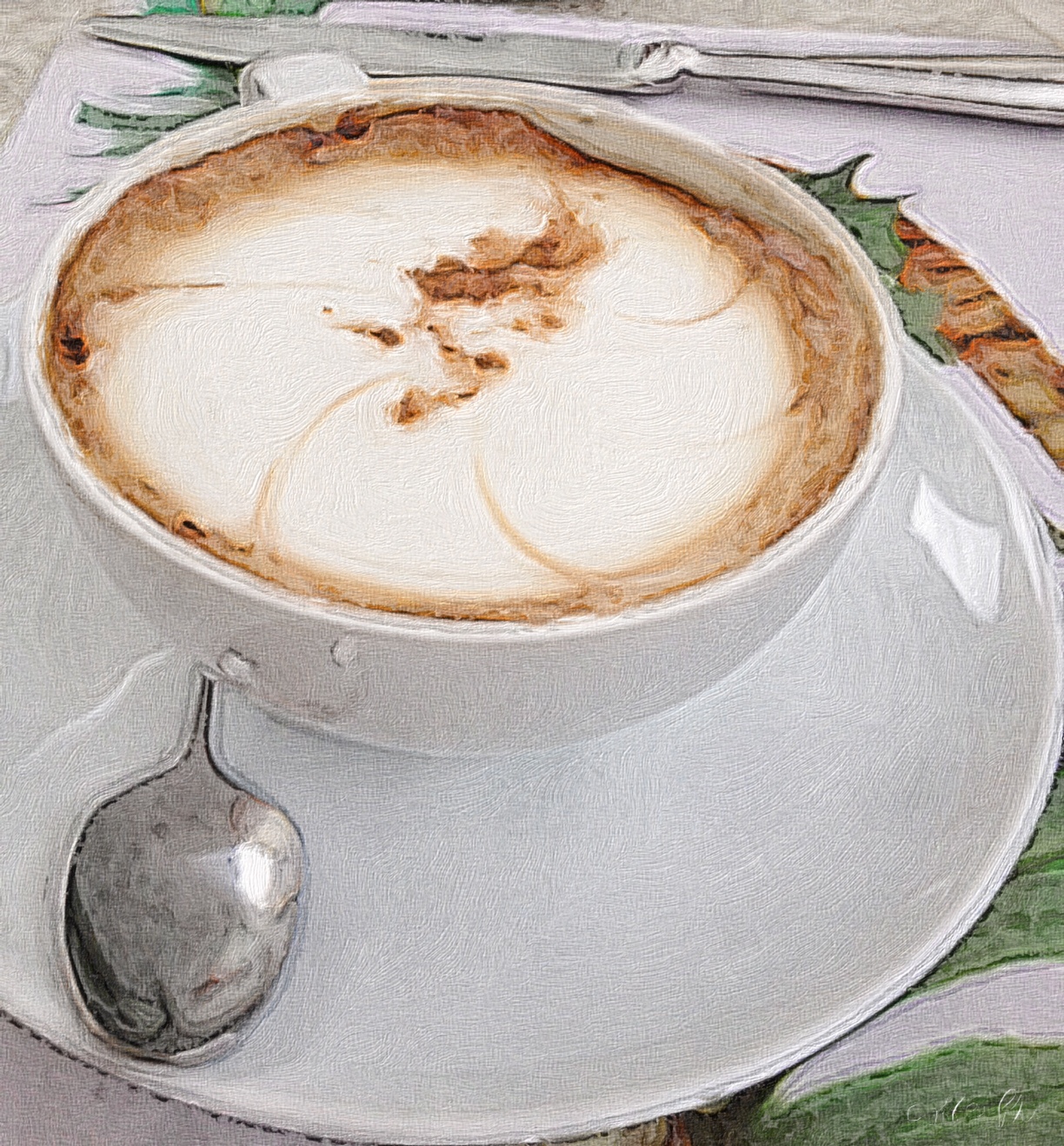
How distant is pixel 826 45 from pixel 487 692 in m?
0.68

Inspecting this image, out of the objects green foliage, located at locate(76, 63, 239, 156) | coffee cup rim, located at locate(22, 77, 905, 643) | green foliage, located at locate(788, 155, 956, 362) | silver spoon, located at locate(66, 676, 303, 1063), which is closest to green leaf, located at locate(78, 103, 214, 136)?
green foliage, located at locate(76, 63, 239, 156)

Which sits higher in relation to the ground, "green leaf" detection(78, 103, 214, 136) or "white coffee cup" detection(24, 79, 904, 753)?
"white coffee cup" detection(24, 79, 904, 753)

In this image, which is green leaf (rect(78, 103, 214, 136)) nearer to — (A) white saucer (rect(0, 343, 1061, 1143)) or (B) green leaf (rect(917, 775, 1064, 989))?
(A) white saucer (rect(0, 343, 1061, 1143))

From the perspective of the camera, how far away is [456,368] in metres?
0.49

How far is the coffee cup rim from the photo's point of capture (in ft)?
1.20

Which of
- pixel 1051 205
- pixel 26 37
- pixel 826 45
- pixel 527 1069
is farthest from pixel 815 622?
pixel 26 37

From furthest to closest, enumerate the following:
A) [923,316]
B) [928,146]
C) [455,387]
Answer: [928,146] → [923,316] → [455,387]

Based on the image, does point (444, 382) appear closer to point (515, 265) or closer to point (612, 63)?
point (515, 265)

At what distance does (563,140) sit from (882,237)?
31 centimetres

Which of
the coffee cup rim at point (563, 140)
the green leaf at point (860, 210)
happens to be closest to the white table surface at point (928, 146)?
the green leaf at point (860, 210)

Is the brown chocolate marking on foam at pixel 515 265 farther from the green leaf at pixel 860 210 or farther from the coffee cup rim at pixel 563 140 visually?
the green leaf at pixel 860 210

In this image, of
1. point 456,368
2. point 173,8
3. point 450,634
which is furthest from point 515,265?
point 173,8

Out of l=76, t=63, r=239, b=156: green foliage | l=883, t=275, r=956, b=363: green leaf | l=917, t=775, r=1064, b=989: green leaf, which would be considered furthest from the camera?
l=76, t=63, r=239, b=156: green foliage

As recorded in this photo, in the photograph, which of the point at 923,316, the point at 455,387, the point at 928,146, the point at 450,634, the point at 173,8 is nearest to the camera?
the point at 450,634
